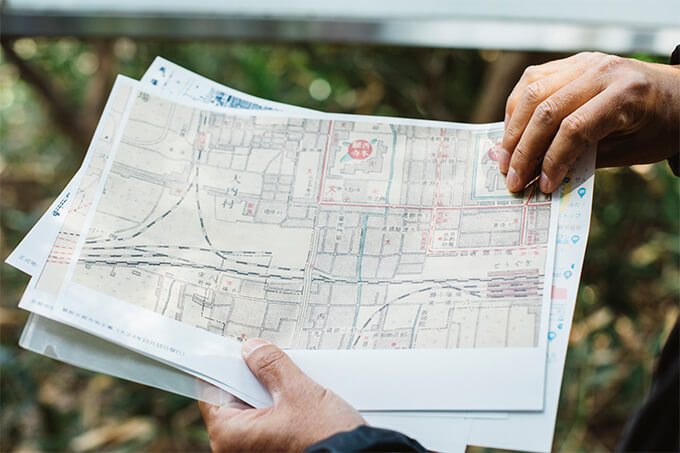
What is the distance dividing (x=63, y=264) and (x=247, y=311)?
0.57ft

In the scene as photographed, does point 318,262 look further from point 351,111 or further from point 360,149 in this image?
point 351,111

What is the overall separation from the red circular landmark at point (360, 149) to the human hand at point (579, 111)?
14cm

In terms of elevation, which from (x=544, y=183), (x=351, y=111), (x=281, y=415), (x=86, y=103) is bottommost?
(x=281, y=415)

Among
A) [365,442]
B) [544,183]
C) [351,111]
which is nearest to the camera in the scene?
[365,442]

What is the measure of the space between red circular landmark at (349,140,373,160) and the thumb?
0.22 m

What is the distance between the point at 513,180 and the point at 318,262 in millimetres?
209

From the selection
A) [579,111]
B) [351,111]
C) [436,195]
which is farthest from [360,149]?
[351,111]

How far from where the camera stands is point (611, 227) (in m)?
1.25

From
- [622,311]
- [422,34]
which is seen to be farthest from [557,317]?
[622,311]

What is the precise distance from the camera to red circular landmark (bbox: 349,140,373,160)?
57cm

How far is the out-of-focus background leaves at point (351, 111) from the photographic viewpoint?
118cm

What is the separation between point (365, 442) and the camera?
0.41m

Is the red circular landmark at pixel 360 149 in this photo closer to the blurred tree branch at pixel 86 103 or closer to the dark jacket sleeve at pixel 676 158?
the dark jacket sleeve at pixel 676 158

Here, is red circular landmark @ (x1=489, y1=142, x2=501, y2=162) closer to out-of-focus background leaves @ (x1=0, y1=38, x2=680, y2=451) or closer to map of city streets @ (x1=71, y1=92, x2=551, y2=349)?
map of city streets @ (x1=71, y1=92, x2=551, y2=349)
